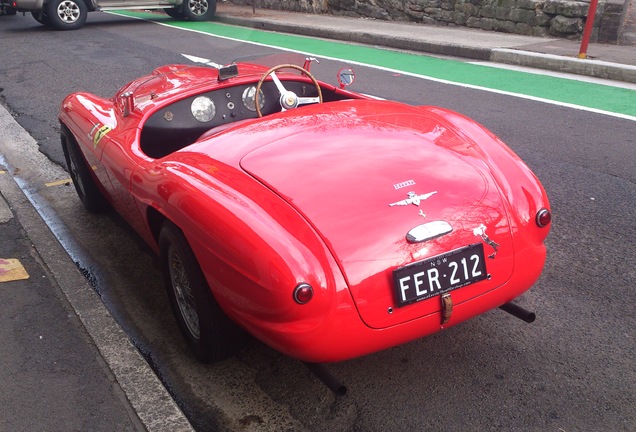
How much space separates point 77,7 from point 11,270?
12.3 metres

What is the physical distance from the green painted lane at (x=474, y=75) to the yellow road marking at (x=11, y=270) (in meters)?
6.09

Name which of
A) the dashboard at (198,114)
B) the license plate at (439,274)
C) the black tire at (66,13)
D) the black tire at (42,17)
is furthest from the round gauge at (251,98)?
the black tire at (42,17)

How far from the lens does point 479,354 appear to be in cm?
300

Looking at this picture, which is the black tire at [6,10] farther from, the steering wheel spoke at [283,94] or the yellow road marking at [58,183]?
the steering wheel spoke at [283,94]

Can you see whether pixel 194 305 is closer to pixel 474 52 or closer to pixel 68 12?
pixel 474 52

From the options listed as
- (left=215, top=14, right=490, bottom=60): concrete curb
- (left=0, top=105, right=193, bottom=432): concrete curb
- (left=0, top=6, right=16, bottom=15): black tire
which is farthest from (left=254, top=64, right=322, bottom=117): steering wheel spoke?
(left=0, top=6, right=16, bottom=15): black tire

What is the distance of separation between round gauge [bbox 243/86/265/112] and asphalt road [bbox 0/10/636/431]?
45.6 inches

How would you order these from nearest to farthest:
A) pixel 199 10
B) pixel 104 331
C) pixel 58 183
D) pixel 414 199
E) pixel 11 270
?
pixel 414 199 → pixel 104 331 → pixel 11 270 → pixel 58 183 → pixel 199 10

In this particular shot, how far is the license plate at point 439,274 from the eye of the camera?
2.43 m

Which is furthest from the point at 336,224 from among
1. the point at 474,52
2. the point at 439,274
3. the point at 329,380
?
the point at 474,52

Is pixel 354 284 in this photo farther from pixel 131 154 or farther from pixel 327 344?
pixel 131 154

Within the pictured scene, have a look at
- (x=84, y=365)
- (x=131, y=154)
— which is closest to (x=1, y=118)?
(x=131, y=154)

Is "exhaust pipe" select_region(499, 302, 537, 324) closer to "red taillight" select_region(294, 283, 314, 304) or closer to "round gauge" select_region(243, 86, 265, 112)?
"red taillight" select_region(294, 283, 314, 304)

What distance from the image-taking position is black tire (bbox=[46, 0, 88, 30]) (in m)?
14.4
